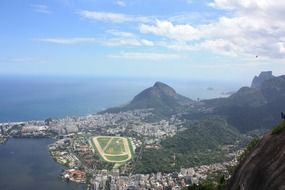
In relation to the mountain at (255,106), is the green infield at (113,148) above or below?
below

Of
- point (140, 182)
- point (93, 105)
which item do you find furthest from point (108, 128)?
point (93, 105)

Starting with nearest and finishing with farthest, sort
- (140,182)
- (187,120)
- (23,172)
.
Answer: (140,182)
(23,172)
(187,120)

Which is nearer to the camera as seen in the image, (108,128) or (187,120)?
(108,128)

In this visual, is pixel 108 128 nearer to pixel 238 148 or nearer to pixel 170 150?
pixel 170 150

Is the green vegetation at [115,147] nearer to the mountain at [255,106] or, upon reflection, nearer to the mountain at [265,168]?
the mountain at [255,106]

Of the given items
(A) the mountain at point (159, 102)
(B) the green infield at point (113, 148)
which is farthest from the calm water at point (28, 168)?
(A) the mountain at point (159, 102)

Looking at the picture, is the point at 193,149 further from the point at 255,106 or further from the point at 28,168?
the point at 255,106

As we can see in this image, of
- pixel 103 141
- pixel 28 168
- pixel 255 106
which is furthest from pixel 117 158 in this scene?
pixel 255 106

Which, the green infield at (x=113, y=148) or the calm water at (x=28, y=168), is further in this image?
the green infield at (x=113, y=148)
